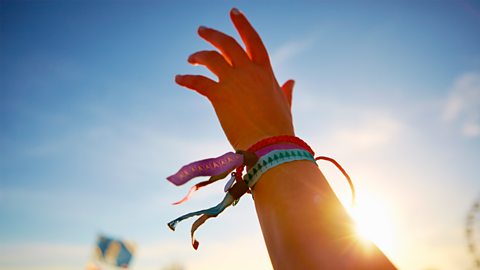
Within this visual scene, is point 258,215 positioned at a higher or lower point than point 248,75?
lower

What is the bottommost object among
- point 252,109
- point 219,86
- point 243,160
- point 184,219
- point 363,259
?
point 363,259

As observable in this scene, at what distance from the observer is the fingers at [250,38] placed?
1.94m

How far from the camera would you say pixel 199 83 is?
1811mm

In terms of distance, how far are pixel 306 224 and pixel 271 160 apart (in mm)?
335

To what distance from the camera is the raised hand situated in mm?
1703

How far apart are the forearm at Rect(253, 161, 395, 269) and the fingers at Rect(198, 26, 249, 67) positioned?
76 centimetres

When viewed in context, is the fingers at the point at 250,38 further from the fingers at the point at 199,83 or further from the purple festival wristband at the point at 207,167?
the purple festival wristband at the point at 207,167

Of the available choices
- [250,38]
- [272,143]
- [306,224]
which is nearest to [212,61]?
[250,38]

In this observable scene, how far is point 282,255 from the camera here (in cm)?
130

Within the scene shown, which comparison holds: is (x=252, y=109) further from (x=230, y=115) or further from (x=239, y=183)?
(x=239, y=183)

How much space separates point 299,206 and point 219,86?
0.84 meters

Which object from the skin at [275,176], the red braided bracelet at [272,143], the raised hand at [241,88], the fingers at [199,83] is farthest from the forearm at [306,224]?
the fingers at [199,83]

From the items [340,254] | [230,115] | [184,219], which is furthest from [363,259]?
[230,115]

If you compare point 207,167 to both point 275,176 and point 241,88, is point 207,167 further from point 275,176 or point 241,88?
point 241,88
